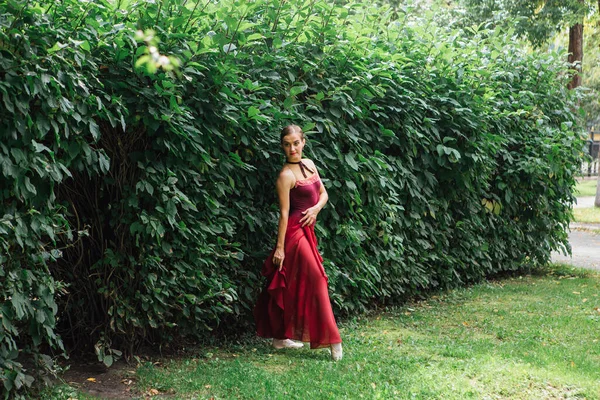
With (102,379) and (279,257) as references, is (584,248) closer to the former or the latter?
(279,257)

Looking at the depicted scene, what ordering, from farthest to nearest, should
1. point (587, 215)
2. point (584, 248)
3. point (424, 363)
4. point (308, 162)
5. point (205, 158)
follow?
point (587, 215), point (584, 248), point (308, 162), point (424, 363), point (205, 158)

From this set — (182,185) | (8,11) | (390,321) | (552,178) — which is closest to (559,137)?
(552,178)

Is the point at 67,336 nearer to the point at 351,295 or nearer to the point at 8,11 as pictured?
the point at 8,11

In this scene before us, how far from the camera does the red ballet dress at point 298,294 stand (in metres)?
6.18

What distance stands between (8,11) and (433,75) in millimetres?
5329

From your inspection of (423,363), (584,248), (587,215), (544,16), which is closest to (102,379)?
(423,363)

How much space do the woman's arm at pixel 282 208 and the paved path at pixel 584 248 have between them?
25.8 ft

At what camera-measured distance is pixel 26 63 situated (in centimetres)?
435

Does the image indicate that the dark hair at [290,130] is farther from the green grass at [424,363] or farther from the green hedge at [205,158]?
the green grass at [424,363]

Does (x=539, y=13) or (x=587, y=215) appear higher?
(x=539, y=13)

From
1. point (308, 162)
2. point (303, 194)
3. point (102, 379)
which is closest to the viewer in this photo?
point (102, 379)

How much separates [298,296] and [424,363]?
1208 millimetres

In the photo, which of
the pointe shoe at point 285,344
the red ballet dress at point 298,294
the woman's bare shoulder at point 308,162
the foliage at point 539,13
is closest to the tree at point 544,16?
the foliage at point 539,13

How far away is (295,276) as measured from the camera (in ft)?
20.5
